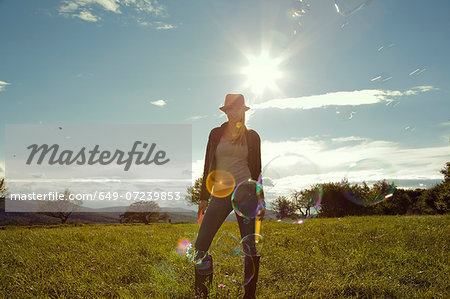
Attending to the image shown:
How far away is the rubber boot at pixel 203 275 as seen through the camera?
13.8 feet

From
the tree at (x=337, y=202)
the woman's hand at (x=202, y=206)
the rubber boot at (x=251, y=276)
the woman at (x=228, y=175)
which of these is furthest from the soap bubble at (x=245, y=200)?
the tree at (x=337, y=202)

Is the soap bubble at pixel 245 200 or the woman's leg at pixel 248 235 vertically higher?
the soap bubble at pixel 245 200

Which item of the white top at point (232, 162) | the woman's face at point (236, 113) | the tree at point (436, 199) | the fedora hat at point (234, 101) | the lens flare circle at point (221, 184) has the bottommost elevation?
the tree at point (436, 199)

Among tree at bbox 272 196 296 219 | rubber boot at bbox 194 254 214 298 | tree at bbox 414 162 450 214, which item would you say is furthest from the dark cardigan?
tree at bbox 414 162 450 214

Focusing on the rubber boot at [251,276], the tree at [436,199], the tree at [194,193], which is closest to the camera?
the rubber boot at [251,276]

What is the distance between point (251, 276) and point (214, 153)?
184cm

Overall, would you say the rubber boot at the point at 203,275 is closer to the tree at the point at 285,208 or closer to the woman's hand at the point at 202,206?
the woman's hand at the point at 202,206

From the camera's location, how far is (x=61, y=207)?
77188 mm

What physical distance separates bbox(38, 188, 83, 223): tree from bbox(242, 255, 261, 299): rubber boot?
273ft

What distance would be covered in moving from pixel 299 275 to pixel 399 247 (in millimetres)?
3336

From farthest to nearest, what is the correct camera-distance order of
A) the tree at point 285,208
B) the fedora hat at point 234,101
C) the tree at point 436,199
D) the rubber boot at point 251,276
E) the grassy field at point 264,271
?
the tree at point 436,199
the tree at point 285,208
the grassy field at point 264,271
the fedora hat at point 234,101
the rubber boot at point 251,276

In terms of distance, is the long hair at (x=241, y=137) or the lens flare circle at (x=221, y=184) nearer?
the lens flare circle at (x=221, y=184)

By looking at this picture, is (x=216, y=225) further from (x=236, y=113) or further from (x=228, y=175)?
(x=236, y=113)

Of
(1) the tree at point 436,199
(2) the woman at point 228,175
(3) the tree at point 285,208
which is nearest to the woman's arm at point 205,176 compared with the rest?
(2) the woman at point 228,175
